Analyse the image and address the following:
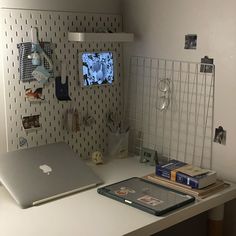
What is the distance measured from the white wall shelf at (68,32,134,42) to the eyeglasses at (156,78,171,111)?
0.77 feet

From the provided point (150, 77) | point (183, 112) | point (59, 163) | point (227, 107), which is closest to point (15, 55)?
point (59, 163)

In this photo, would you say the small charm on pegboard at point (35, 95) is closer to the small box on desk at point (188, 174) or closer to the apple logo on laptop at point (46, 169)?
the apple logo on laptop at point (46, 169)

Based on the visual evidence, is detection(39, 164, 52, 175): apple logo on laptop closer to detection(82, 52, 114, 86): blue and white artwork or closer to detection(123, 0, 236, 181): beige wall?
detection(82, 52, 114, 86): blue and white artwork

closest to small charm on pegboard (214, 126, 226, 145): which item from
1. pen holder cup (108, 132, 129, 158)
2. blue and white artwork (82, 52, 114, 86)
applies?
pen holder cup (108, 132, 129, 158)

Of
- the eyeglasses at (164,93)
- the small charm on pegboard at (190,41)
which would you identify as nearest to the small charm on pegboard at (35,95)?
the eyeglasses at (164,93)

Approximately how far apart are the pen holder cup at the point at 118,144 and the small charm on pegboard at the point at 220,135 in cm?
45

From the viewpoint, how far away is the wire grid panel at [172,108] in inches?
63.7

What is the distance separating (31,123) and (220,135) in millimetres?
752

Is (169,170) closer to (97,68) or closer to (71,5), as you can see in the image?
(97,68)

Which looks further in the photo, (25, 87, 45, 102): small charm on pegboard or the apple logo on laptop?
(25, 87, 45, 102): small charm on pegboard

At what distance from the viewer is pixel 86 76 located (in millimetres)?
1762

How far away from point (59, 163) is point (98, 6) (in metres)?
0.72

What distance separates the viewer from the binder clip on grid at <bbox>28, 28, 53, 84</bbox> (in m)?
1.57

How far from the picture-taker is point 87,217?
1.27 meters
